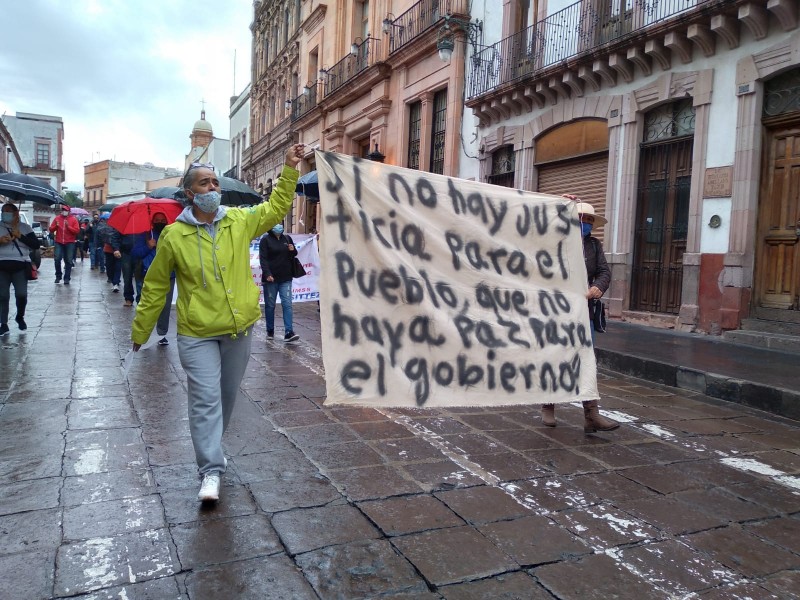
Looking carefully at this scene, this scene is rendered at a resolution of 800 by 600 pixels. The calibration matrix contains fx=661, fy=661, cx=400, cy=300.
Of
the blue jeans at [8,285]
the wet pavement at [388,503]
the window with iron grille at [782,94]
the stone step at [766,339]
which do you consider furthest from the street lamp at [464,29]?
the wet pavement at [388,503]

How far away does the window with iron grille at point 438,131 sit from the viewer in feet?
60.2

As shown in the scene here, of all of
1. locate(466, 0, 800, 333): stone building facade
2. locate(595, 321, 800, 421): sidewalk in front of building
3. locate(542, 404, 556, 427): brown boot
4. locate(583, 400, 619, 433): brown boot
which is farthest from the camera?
locate(466, 0, 800, 333): stone building facade

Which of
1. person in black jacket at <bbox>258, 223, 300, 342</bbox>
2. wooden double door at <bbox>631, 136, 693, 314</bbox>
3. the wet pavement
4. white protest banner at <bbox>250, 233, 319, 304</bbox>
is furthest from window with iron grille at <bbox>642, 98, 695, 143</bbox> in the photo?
person in black jacket at <bbox>258, 223, 300, 342</bbox>

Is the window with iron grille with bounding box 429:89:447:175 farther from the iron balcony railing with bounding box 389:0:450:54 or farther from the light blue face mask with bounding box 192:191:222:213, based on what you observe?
the light blue face mask with bounding box 192:191:222:213

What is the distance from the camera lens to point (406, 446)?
4.45 metres

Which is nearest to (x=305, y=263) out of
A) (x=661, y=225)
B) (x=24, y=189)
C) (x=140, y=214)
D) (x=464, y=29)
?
(x=140, y=214)

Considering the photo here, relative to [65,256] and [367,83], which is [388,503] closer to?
[65,256]

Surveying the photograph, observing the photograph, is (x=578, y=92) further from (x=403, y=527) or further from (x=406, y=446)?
(x=403, y=527)

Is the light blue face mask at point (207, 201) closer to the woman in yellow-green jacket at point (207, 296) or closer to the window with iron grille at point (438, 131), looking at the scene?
the woman in yellow-green jacket at point (207, 296)

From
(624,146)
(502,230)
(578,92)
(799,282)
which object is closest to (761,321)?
(799,282)

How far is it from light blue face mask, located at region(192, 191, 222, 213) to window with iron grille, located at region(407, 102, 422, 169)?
1665 centimetres

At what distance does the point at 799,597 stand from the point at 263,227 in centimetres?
303

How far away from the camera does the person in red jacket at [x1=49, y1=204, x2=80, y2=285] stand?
16.0 metres

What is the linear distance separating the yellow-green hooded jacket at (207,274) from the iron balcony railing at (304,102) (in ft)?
82.2
